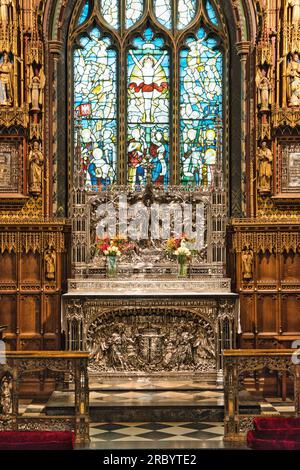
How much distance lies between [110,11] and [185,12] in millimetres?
1345

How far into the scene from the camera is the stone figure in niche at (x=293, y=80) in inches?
650

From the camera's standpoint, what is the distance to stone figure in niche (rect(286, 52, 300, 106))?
16.5 meters

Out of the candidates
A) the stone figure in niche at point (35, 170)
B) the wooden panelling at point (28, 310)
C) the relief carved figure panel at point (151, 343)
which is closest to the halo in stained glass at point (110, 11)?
the stone figure in niche at point (35, 170)

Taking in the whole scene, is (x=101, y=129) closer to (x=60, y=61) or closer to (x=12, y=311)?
(x=60, y=61)

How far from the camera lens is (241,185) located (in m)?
17.2

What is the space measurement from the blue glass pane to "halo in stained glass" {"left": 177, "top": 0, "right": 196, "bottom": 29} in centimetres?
163

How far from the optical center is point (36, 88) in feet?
54.2

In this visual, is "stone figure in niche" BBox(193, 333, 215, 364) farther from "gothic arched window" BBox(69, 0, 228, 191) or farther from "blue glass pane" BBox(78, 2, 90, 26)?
"blue glass pane" BBox(78, 2, 90, 26)

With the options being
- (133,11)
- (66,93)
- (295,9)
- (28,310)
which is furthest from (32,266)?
(295,9)

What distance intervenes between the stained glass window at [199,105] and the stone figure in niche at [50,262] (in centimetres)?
296

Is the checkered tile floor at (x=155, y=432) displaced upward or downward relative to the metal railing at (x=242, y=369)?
downward

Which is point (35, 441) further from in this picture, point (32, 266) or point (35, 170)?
point (35, 170)

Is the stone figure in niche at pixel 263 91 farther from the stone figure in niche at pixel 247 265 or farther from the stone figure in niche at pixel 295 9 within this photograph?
the stone figure in niche at pixel 247 265
